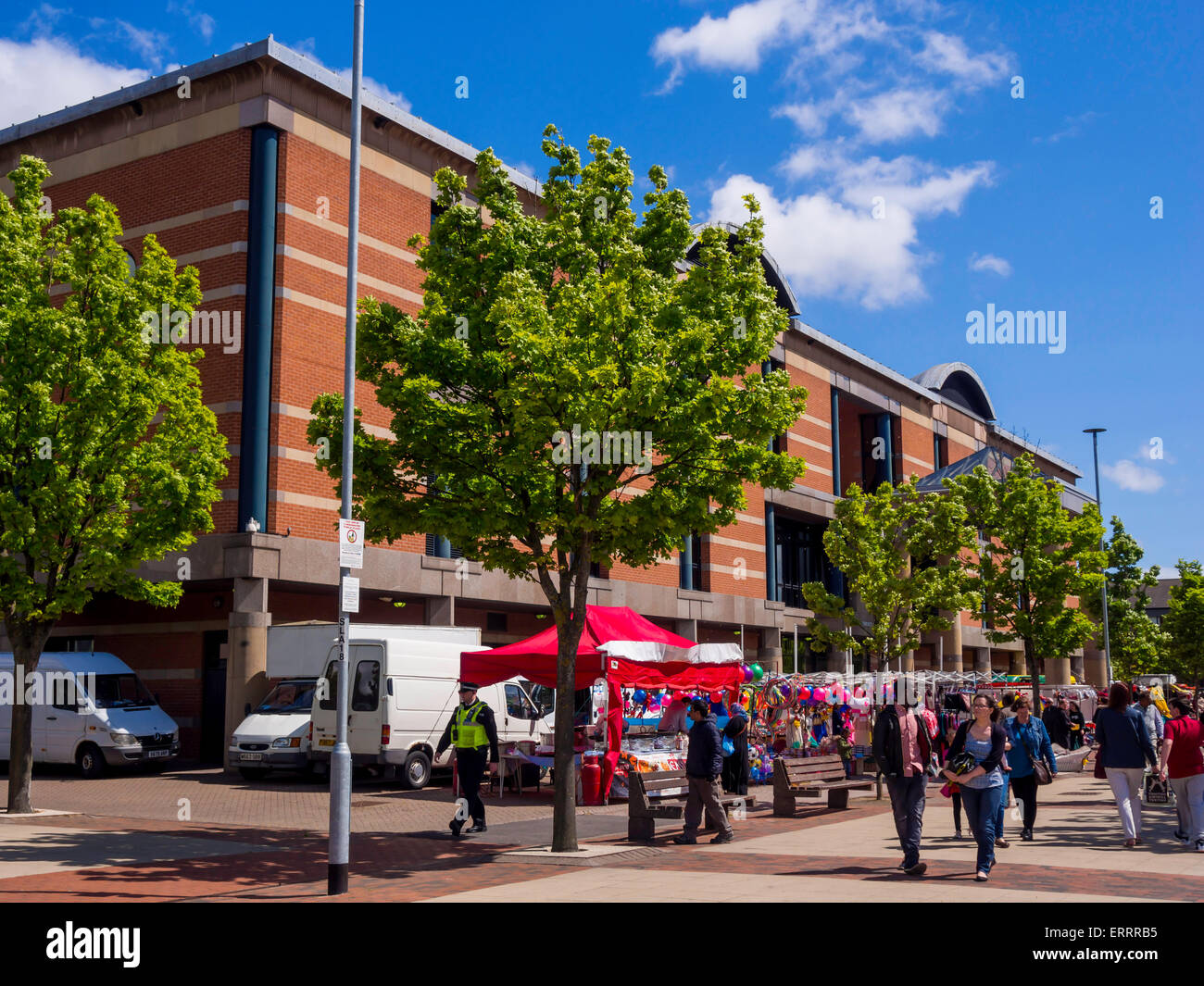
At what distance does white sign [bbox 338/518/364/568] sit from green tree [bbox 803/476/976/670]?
2409 centimetres

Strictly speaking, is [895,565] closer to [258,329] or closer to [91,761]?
[258,329]

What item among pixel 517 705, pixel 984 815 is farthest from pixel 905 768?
pixel 517 705

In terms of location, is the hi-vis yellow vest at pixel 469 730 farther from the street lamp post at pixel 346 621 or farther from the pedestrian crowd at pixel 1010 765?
the pedestrian crowd at pixel 1010 765

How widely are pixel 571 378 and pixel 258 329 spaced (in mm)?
16547

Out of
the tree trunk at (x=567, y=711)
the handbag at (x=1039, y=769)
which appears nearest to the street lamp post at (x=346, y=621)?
the tree trunk at (x=567, y=711)

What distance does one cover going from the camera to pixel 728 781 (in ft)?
63.9

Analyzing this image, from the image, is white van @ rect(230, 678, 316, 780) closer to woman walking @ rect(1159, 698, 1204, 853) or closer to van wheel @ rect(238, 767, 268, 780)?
van wheel @ rect(238, 767, 268, 780)

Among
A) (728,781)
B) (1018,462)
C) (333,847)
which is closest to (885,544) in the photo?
(1018,462)

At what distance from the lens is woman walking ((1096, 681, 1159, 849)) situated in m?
13.6

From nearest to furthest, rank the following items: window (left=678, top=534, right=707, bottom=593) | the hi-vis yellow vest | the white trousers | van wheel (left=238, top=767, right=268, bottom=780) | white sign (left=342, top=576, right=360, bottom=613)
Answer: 1. white sign (left=342, top=576, right=360, bottom=613)
2. the white trousers
3. the hi-vis yellow vest
4. van wheel (left=238, top=767, right=268, bottom=780)
5. window (left=678, top=534, right=707, bottom=593)

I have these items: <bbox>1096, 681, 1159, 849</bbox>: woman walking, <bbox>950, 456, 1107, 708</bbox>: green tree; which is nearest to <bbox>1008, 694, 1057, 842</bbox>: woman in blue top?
<bbox>1096, 681, 1159, 849</bbox>: woman walking

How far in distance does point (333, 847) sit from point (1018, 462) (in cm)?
3144

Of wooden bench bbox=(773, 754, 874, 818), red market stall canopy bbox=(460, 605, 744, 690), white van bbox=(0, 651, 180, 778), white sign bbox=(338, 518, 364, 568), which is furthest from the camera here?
white van bbox=(0, 651, 180, 778)

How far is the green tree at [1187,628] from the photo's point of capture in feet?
196
